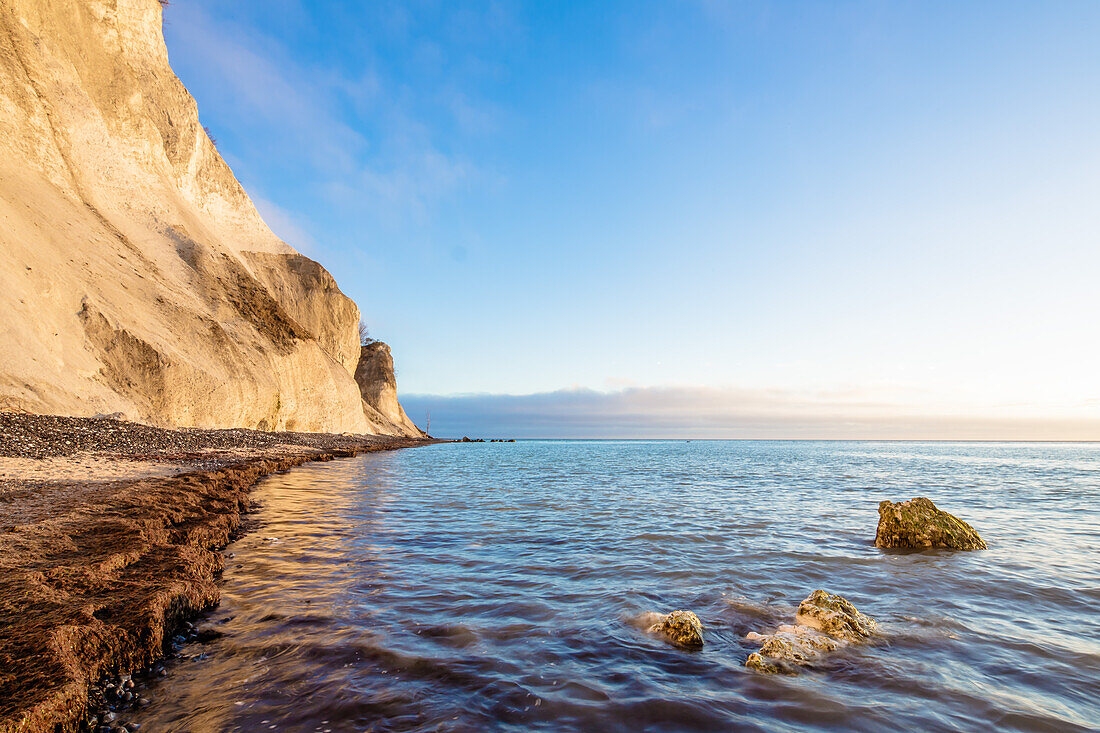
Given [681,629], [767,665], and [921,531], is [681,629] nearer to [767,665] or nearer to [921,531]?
[767,665]

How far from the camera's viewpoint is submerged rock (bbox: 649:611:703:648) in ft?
Result: 16.5

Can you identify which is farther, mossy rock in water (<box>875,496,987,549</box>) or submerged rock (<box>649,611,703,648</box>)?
mossy rock in water (<box>875,496,987,549</box>)

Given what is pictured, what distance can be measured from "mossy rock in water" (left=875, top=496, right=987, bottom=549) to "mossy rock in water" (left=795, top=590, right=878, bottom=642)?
4.80 meters

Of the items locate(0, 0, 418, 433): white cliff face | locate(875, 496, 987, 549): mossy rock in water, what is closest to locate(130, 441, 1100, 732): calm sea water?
locate(875, 496, 987, 549): mossy rock in water

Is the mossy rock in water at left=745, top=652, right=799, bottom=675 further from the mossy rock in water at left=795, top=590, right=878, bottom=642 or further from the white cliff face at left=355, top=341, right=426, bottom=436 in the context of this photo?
the white cliff face at left=355, top=341, right=426, bottom=436

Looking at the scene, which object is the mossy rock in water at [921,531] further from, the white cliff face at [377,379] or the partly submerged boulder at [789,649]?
the white cliff face at [377,379]

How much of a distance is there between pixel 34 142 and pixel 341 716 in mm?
35968

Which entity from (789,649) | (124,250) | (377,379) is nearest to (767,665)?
(789,649)

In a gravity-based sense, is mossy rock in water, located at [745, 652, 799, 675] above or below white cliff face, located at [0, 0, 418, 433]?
below

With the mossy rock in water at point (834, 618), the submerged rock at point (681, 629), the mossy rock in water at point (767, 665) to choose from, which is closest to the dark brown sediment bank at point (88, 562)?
the submerged rock at point (681, 629)

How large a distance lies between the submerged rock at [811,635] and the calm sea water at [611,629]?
0.55 ft

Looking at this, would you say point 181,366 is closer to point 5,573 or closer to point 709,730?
point 5,573

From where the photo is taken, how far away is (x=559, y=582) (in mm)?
7078

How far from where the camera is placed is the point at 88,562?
17.6 feet
